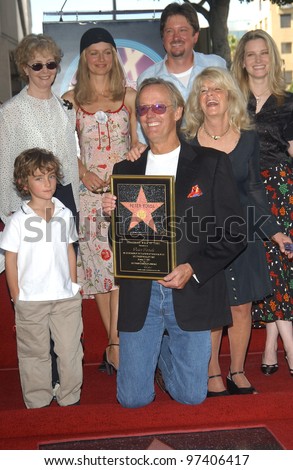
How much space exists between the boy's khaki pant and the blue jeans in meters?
0.27

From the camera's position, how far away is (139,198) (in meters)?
3.75

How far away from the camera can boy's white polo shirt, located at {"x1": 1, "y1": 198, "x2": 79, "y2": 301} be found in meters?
4.07

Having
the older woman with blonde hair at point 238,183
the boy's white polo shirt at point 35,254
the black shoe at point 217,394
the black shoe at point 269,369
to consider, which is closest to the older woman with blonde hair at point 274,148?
the black shoe at point 269,369

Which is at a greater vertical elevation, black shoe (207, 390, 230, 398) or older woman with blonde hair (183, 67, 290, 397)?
older woman with blonde hair (183, 67, 290, 397)

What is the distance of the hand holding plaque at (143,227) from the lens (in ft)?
12.2

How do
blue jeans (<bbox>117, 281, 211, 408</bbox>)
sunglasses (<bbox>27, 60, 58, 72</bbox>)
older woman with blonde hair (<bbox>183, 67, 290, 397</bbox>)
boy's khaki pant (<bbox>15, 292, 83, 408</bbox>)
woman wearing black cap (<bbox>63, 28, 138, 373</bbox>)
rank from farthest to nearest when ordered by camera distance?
woman wearing black cap (<bbox>63, 28, 138, 373</bbox>) < sunglasses (<bbox>27, 60, 58, 72</bbox>) < older woman with blonde hair (<bbox>183, 67, 290, 397</bbox>) < boy's khaki pant (<bbox>15, 292, 83, 408</bbox>) < blue jeans (<bbox>117, 281, 211, 408</bbox>)

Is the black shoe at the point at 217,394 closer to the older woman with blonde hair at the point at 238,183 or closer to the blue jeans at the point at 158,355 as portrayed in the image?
the older woman with blonde hair at the point at 238,183

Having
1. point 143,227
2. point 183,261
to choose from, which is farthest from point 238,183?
point 143,227

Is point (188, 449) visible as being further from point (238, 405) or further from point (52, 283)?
point (52, 283)

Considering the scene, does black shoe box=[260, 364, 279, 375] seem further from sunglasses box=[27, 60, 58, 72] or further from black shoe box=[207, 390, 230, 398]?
sunglasses box=[27, 60, 58, 72]

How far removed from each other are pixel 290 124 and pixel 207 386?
5.50 ft

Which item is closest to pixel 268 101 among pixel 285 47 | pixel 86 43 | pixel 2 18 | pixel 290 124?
pixel 290 124

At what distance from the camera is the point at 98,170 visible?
4.88 meters

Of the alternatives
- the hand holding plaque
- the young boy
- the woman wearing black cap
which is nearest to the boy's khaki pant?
the young boy
